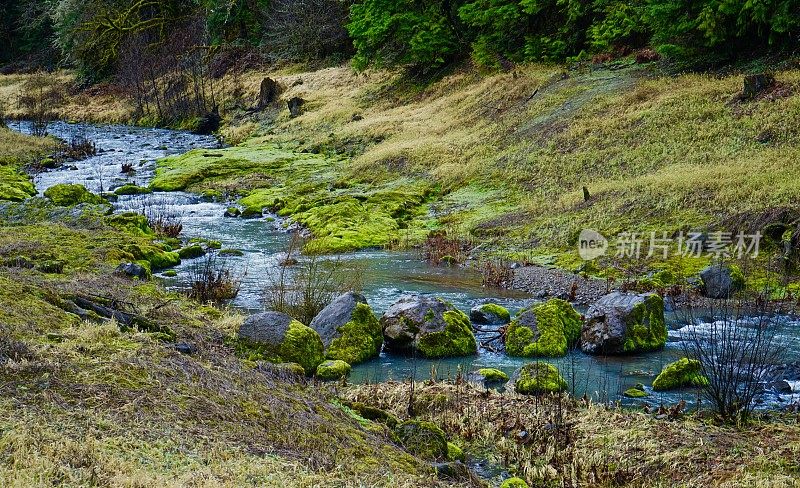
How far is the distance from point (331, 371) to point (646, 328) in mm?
4242

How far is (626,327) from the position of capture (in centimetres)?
1101

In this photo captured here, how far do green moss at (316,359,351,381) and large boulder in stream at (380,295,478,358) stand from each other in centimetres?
126

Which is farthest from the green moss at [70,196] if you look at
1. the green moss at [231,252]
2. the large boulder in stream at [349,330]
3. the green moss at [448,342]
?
the green moss at [448,342]

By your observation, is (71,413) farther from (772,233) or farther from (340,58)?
(340,58)

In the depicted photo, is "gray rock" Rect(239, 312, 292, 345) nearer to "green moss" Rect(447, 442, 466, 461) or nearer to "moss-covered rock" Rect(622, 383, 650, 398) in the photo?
"green moss" Rect(447, 442, 466, 461)

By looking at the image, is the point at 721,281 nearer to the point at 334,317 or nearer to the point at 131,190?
the point at 334,317

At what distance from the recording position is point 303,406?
7.52 meters

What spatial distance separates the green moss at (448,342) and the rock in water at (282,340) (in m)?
1.43

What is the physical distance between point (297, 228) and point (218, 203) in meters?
4.82

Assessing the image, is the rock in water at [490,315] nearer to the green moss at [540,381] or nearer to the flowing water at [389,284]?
the flowing water at [389,284]

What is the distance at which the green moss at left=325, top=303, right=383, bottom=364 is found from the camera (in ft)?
34.9

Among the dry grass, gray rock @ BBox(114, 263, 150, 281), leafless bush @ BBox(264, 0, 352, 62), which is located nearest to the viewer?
the dry grass

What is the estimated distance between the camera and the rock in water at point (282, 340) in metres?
9.91

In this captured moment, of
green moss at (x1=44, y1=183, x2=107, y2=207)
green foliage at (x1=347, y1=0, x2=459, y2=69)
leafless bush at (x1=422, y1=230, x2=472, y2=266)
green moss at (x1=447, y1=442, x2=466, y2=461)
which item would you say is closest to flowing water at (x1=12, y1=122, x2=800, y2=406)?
leafless bush at (x1=422, y1=230, x2=472, y2=266)
